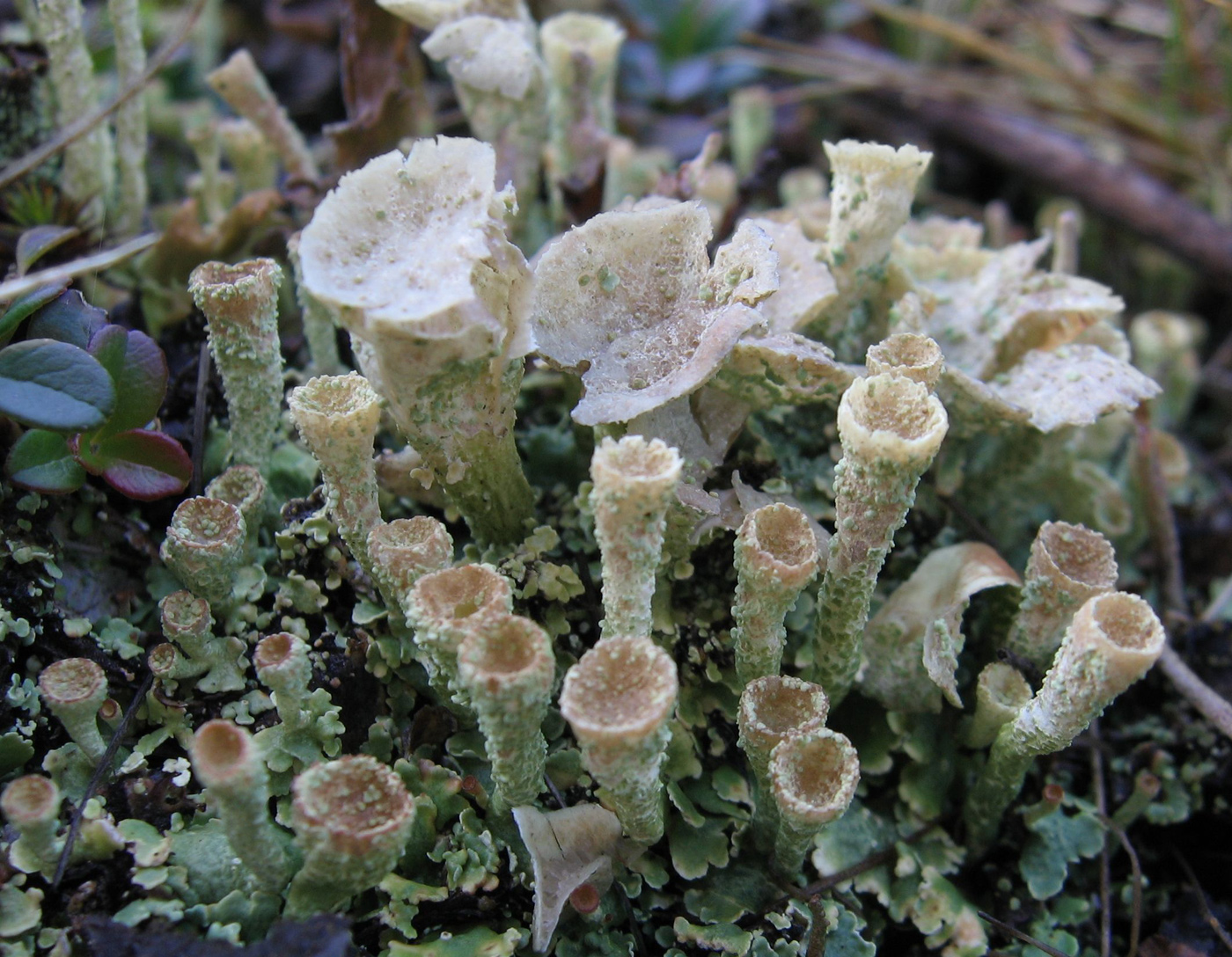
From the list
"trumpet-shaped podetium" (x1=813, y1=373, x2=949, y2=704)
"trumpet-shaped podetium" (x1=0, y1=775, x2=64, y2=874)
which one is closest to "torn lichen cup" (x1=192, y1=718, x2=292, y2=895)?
"trumpet-shaped podetium" (x1=0, y1=775, x2=64, y2=874)

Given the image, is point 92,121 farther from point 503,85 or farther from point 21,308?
point 503,85

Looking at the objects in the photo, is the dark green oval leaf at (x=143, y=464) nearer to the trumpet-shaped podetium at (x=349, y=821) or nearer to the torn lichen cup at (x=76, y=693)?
the torn lichen cup at (x=76, y=693)

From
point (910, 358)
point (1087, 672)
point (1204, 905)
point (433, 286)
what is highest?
point (433, 286)

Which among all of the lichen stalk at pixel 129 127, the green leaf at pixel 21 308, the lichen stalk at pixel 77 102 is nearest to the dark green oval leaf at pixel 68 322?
the green leaf at pixel 21 308

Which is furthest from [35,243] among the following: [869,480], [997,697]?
[997,697]

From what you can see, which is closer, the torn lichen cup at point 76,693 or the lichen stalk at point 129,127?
the torn lichen cup at point 76,693

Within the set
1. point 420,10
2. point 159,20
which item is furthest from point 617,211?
point 159,20
